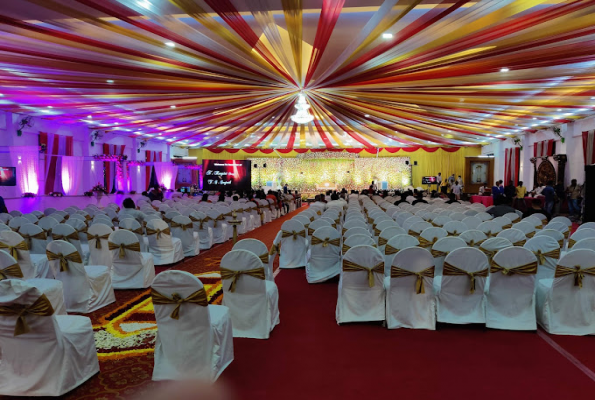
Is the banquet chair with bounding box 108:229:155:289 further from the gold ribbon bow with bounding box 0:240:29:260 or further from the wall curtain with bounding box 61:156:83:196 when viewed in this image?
the wall curtain with bounding box 61:156:83:196

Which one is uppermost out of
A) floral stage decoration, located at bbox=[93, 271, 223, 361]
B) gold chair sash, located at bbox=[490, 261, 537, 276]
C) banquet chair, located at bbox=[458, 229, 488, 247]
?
banquet chair, located at bbox=[458, 229, 488, 247]

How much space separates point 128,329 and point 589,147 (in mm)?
14876

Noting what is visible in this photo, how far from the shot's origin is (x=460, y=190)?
22312 millimetres

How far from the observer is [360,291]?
171 inches

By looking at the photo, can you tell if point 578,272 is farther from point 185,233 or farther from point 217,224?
point 217,224

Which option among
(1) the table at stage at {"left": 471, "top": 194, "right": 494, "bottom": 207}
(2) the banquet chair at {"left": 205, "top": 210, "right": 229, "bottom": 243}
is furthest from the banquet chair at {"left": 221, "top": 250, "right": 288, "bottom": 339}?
(1) the table at stage at {"left": 471, "top": 194, "right": 494, "bottom": 207}

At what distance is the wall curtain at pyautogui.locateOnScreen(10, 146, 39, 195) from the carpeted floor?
31.6 feet

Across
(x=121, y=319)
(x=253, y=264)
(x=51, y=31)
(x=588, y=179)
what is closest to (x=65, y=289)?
(x=121, y=319)

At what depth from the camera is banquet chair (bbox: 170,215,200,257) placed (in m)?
8.25

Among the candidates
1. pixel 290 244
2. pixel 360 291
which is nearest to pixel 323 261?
pixel 290 244

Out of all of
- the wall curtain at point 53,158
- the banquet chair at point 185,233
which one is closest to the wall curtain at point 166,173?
the wall curtain at point 53,158

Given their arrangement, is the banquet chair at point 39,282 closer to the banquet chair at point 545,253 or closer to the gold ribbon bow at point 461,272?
the gold ribbon bow at point 461,272

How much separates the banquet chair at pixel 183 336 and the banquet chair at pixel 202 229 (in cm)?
593

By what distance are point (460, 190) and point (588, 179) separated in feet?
34.2
